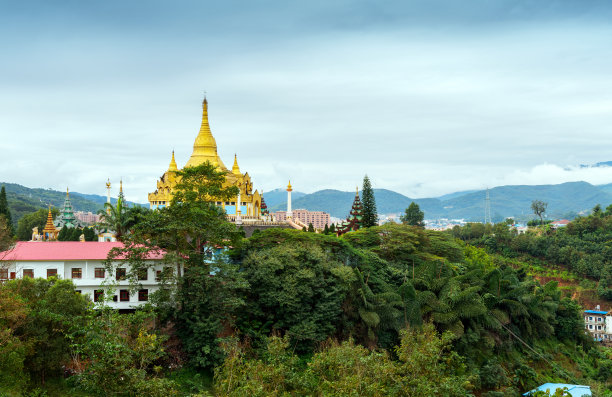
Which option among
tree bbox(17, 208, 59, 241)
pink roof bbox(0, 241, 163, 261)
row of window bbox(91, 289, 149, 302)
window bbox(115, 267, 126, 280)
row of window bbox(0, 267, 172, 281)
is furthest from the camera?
tree bbox(17, 208, 59, 241)

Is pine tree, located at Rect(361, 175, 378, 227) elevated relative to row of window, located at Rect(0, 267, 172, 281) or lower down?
elevated

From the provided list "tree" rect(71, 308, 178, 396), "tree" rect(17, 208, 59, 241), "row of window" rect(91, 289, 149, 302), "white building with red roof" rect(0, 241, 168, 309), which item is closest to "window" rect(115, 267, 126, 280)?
"white building with red roof" rect(0, 241, 168, 309)

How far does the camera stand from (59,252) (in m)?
27.0

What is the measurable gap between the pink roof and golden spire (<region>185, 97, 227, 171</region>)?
18719 mm

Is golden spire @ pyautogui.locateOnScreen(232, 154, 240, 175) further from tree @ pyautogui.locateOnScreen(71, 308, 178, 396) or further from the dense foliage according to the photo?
the dense foliage

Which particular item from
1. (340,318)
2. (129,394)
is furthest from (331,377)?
(340,318)

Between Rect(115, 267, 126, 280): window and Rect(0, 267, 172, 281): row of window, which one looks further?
Rect(115, 267, 126, 280): window

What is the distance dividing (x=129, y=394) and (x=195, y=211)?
32.2 ft

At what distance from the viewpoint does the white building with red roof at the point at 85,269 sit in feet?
86.4

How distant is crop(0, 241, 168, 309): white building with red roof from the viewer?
2634cm

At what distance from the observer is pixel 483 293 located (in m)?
35.4

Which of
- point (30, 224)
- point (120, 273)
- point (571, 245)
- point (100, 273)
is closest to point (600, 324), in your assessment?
point (571, 245)

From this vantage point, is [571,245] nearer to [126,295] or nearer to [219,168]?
[219,168]

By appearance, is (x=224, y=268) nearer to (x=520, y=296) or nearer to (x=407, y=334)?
(x=407, y=334)
